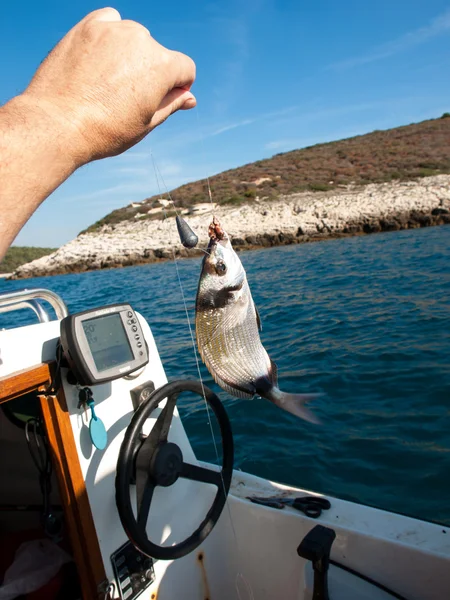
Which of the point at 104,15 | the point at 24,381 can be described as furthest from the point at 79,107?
the point at 24,381

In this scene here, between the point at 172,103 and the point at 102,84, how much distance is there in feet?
1.29

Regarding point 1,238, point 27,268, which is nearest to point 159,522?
point 1,238

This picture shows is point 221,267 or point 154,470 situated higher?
point 221,267

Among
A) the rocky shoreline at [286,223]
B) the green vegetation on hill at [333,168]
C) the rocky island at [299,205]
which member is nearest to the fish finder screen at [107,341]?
the rocky island at [299,205]

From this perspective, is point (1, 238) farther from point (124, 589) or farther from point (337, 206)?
point (337, 206)

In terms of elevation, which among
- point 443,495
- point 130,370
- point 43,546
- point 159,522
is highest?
point 130,370

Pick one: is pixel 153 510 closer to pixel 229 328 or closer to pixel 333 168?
pixel 229 328

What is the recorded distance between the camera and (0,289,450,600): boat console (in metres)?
2.05

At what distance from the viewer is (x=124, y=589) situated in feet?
7.36

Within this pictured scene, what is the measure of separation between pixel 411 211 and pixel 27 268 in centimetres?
3151

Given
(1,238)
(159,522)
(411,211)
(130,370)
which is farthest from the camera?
(411,211)

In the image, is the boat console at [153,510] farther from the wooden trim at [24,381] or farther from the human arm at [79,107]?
the human arm at [79,107]

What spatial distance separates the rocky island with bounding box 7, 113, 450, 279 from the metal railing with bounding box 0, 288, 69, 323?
1575cm

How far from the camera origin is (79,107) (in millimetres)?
929
